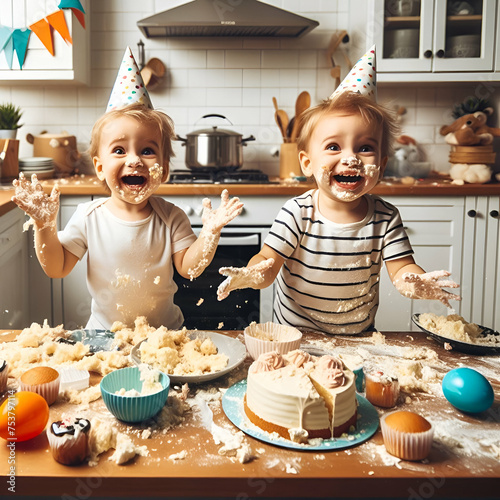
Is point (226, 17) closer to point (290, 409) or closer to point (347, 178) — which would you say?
point (347, 178)

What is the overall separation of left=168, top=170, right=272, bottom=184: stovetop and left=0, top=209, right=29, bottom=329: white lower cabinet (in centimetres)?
71

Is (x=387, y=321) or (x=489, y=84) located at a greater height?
(x=489, y=84)

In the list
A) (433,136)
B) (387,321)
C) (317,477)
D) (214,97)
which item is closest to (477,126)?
(433,136)

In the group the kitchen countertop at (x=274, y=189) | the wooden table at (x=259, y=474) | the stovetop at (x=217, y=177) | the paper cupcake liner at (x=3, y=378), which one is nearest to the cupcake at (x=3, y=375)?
the paper cupcake liner at (x=3, y=378)

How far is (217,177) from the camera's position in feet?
9.17

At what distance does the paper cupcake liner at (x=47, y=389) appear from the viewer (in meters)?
0.92

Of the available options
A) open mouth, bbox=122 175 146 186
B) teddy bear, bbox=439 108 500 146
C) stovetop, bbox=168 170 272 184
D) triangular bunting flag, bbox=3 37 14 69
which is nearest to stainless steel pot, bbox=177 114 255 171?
stovetop, bbox=168 170 272 184

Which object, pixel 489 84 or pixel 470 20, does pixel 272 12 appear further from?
pixel 489 84

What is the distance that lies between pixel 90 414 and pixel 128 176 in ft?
1.93

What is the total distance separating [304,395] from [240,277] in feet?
1.16

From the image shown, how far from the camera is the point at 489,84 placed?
10.2 ft

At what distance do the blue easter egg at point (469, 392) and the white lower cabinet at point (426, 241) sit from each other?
5.92 ft

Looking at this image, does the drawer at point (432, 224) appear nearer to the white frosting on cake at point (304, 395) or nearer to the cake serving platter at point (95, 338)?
the cake serving platter at point (95, 338)

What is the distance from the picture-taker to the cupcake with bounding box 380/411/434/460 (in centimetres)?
80
